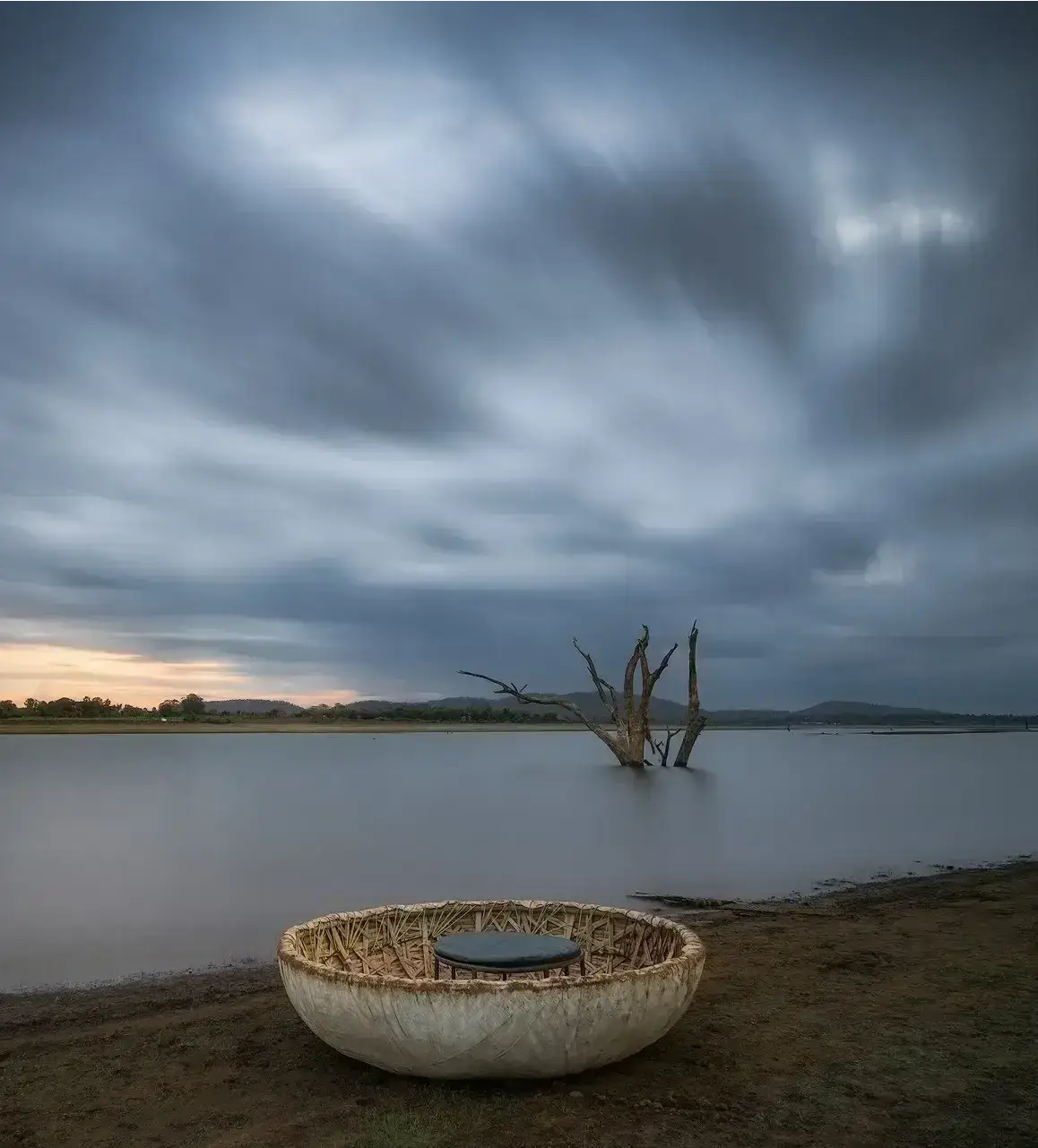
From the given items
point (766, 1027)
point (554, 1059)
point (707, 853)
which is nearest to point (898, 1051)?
point (766, 1027)

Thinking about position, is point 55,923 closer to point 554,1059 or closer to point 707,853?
point 554,1059

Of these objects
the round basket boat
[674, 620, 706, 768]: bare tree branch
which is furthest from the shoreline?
[674, 620, 706, 768]: bare tree branch

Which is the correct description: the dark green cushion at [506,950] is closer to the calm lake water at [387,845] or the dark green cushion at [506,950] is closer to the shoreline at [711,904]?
the shoreline at [711,904]

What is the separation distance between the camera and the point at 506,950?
18.5ft

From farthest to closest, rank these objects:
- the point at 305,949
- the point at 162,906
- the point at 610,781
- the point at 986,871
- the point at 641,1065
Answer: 1. the point at 610,781
2. the point at 986,871
3. the point at 162,906
4. the point at 305,949
5. the point at 641,1065

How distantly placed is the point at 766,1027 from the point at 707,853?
46.6 ft

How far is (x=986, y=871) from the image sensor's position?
1558 centimetres

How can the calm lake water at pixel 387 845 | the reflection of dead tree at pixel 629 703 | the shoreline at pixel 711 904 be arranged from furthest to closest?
the reflection of dead tree at pixel 629 703
the calm lake water at pixel 387 845
the shoreline at pixel 711 904

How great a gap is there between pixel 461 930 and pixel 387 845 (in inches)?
564

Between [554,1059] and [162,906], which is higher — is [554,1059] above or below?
above

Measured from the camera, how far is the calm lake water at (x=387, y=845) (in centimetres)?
1279

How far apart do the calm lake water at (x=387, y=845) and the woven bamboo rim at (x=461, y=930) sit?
14.0ft

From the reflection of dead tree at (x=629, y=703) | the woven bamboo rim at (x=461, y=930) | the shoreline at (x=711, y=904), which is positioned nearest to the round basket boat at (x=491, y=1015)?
the woven bamboo rim at (x=461, y=930)

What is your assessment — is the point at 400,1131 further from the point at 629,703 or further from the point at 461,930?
the point at 629,703
